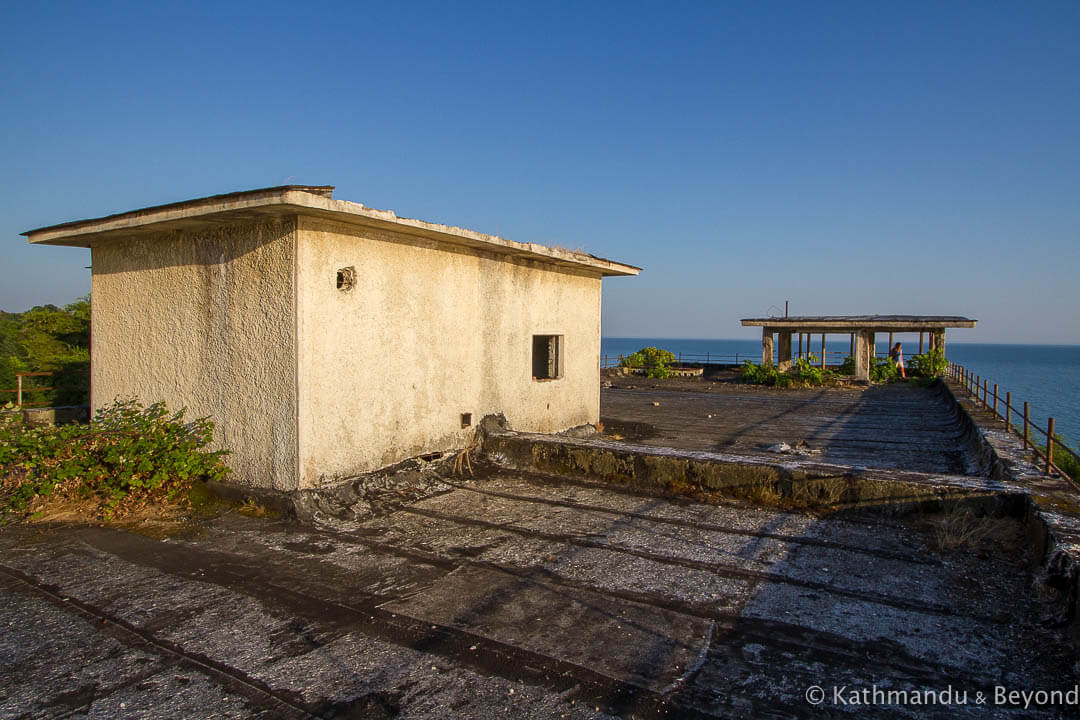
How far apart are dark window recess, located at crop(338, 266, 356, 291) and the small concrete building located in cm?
1

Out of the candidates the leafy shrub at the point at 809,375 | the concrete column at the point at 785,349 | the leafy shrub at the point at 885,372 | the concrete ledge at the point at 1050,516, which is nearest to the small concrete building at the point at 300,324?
the concrete ledge at the point at 1050,516

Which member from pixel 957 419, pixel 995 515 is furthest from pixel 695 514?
pixel 957 419

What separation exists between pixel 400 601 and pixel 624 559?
6.05 feet

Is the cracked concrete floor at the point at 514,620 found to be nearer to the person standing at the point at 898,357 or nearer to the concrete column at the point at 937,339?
the person standing at the point at 898,357

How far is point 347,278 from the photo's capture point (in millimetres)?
6711

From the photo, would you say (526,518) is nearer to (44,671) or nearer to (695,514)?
(695,514)

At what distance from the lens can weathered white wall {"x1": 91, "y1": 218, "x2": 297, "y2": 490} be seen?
6273mm

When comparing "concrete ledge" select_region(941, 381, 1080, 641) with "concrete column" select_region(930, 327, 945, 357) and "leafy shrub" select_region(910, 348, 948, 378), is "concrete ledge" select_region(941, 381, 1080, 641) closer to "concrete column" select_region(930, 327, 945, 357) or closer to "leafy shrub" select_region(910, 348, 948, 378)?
"leafy shrub" select_region(910, 348, 948, 378)

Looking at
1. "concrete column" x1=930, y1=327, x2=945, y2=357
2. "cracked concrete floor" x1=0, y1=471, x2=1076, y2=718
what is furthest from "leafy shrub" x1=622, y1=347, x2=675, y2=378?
"cracked concrete floor" x1=0, y1=471, x2=1076, y2=718

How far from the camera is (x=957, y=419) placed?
49.2 ft

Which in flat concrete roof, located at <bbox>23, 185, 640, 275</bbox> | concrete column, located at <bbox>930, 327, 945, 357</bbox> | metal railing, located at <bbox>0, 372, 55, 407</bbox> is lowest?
metal railing, located at <bbox>0, 372, 55, 407</bbox>

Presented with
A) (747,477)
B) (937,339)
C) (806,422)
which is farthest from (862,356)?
(747,477)

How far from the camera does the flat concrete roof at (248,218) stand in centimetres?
565

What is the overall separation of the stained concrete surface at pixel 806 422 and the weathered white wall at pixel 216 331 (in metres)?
6.10
